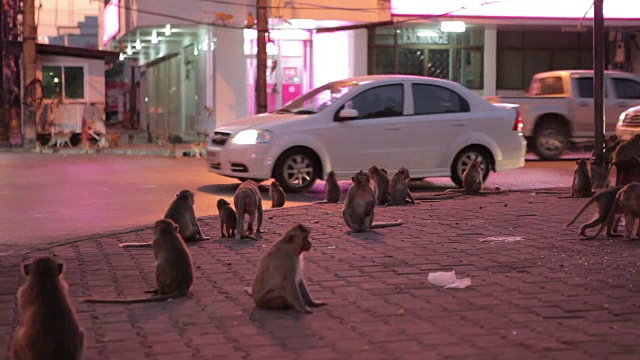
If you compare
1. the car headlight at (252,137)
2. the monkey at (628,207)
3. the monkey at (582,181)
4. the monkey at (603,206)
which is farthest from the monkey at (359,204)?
the car headlight at (252,137)

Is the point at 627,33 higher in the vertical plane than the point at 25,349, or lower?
higher

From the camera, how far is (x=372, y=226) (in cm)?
1085

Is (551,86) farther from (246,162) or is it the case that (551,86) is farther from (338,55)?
(246,162)

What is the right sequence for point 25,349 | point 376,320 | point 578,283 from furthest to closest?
point 578,283, point 376,320, point 25,349

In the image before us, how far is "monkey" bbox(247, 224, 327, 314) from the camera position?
6.54 m

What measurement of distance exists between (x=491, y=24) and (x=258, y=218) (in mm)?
19415

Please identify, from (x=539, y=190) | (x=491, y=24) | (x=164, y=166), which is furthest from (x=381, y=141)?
(x=491, y=24)

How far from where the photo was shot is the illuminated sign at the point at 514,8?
89.6 ft

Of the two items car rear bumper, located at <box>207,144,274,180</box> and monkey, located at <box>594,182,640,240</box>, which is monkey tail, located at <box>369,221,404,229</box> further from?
car rear bumper, located at <box>207,144,274,180</box>

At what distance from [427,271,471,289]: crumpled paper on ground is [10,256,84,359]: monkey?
323 centimetres

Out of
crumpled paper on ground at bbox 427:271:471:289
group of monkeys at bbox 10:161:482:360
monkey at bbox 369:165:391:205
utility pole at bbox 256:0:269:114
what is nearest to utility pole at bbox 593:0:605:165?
monkey at bbox 369:165:391:205

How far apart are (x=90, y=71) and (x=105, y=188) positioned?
1640 cm

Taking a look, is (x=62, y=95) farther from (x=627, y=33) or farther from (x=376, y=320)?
(x=376, y=320)

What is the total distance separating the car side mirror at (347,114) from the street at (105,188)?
1206mm
